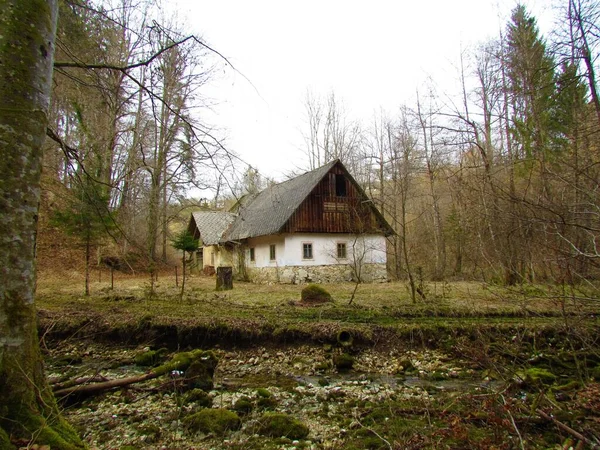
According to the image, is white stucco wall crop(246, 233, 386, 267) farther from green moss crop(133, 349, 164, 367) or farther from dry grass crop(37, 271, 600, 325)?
green moss crop(133, 349, 164, 367)

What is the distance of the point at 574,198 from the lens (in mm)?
9438

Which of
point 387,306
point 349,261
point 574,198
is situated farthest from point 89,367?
point 349,261

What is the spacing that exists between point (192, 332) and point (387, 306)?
5586mm

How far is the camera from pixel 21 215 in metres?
2.33

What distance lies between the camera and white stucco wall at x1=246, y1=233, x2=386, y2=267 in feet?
62.1

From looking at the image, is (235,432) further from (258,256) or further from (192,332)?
(258,256)

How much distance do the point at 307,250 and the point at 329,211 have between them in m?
2.51

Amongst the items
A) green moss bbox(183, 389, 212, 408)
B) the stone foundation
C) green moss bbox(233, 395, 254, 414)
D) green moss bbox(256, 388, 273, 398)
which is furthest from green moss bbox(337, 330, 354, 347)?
the stone foundation

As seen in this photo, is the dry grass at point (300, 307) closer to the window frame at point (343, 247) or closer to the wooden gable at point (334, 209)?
the wooden gable at point (334, 209)

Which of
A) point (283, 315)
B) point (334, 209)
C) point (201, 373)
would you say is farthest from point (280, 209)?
point (201, 373)

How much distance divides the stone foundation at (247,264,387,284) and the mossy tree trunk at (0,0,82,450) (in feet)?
53.8

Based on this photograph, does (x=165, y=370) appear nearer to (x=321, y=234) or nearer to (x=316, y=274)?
(x=316, y=274)

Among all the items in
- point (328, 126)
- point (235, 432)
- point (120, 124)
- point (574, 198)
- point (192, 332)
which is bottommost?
point (235, 432)

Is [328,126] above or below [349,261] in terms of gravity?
above
